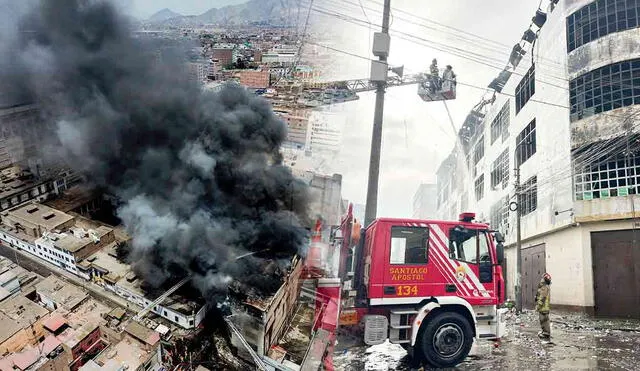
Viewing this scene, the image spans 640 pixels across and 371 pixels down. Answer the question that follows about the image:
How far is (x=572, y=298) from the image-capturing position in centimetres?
1485

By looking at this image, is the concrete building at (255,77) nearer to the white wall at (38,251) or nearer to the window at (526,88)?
the white wall at (38,251)

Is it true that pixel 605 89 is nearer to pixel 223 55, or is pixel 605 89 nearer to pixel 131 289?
pixel 223 55

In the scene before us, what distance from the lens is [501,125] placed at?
2561 cm

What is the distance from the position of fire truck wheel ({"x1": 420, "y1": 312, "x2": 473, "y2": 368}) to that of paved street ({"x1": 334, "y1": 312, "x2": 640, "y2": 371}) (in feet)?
1.17

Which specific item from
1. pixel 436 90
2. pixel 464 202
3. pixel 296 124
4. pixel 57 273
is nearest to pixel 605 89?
pixel 436 90

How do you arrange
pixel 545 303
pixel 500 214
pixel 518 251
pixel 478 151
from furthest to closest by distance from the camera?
pixel 478 151 < pixel 500 214 < pixel 518 251 < pixel 545 303

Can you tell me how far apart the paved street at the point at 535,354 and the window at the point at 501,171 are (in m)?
14.0

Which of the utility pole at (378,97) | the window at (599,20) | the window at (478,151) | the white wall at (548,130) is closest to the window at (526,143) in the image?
the white wall at (548,130)

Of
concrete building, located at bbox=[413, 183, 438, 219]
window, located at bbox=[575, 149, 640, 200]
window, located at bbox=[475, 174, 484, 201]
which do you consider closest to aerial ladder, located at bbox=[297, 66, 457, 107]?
window, located at bbox=[575, 149, 640, 200]

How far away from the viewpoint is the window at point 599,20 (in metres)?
14.4

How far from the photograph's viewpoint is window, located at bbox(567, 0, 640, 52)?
14445mm

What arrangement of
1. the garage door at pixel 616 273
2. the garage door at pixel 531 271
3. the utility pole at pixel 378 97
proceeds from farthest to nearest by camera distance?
the garage door at pixel 531 271 → the utility pole at pixel 378 97 → the garage door at pixel 616 273

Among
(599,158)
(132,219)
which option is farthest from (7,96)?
(599,158)

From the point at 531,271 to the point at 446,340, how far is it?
13444 millimetres
